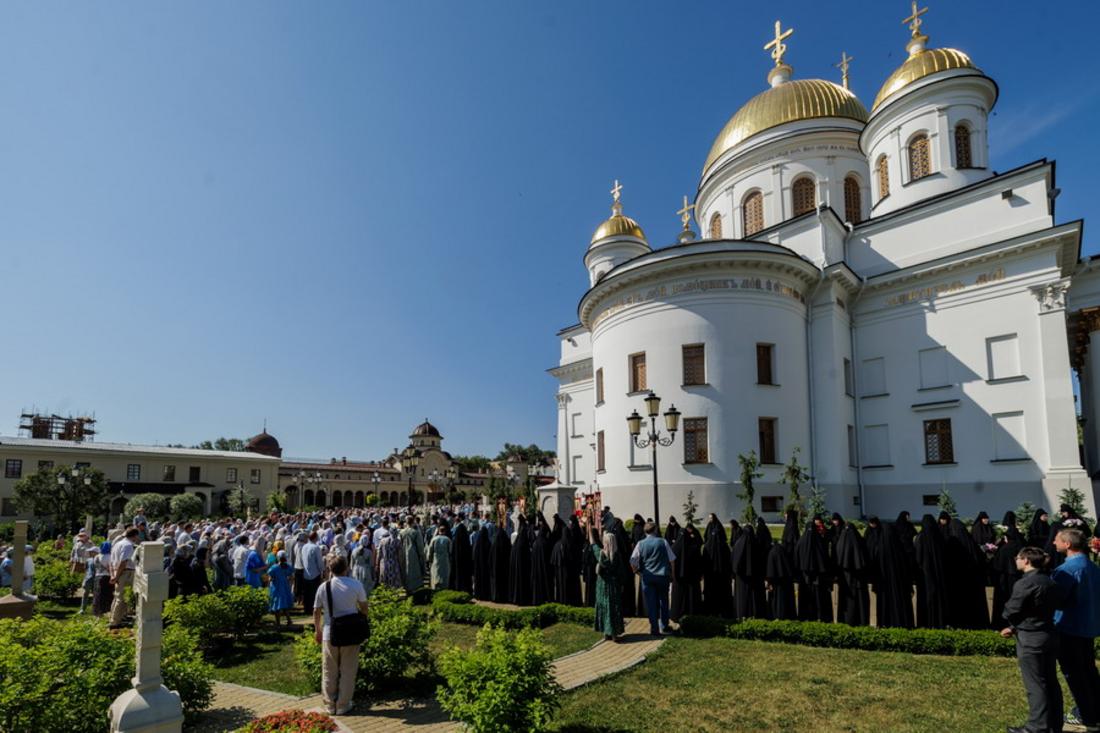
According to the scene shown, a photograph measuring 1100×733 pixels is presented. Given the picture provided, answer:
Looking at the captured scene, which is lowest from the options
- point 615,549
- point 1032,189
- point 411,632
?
point 411,632

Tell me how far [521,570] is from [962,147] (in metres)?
27.0

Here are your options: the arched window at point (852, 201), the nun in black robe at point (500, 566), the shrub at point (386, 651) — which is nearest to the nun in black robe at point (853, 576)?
the shrub at point (386, 651)

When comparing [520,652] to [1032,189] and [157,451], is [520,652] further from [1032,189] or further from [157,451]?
[157,451]

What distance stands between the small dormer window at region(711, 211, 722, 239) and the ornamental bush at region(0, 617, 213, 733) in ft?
108

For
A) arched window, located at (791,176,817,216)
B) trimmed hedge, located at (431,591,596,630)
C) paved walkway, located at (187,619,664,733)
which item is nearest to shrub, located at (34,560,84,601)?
trimmed hedge, located at (431,591,596,630)

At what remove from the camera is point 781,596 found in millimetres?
10086

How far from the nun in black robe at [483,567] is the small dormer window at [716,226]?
2570 centimetres

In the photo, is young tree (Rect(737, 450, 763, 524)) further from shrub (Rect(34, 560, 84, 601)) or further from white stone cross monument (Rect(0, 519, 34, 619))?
shrub (Rect(34, 560, 84, 601))

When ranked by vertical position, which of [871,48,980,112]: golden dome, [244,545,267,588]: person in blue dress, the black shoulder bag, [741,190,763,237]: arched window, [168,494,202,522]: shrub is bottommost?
[168,494,202,522]: shrub

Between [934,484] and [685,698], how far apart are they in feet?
70.5

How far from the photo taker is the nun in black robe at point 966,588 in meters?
9.38

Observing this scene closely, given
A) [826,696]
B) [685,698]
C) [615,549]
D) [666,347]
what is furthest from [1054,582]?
[666,347]

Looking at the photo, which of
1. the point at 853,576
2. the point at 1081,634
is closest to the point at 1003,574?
the point at 853,576

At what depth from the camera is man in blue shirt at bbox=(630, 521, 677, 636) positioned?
32.7 feet
